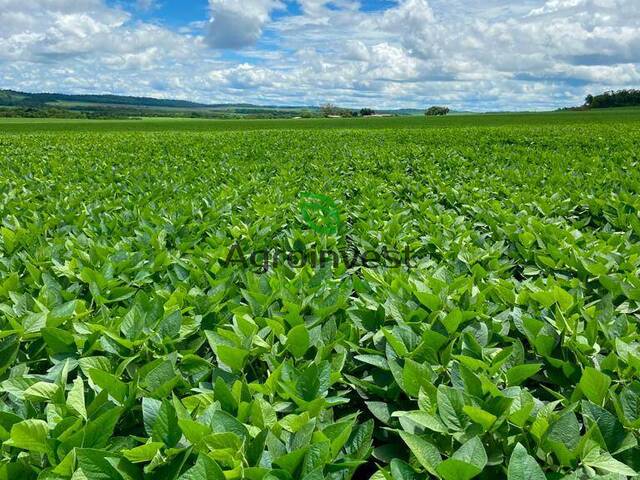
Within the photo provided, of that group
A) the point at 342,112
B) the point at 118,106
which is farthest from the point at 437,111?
the point at 118,106

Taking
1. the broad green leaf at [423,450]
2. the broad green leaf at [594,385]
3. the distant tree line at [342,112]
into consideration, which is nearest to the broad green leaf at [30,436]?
the broad green leaf at [423,450]

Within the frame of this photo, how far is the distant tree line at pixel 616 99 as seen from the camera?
4045 inches

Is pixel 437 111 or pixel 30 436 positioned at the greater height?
pixel 437 111

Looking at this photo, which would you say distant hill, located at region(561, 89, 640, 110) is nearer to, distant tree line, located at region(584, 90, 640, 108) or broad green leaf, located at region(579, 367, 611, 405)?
distant tree line, located at region(584, 90, 640, 108)

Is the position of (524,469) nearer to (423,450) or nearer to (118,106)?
(423,450)

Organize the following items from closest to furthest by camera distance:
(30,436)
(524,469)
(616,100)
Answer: (524,469) < (30,436) < (616,100)

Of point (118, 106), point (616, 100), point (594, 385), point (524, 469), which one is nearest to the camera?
point (524, 469)

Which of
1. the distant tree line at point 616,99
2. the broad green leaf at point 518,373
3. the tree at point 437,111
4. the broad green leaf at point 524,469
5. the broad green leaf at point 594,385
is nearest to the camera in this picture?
the broad green leaf at point 524,469

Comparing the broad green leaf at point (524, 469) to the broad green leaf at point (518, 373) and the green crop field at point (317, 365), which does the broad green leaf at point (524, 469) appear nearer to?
the green crop field at point (317, 365)

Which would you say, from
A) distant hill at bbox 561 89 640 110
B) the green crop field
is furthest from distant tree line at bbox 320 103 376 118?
the green crop field

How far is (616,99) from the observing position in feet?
345

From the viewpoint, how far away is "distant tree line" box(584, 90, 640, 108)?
337ft

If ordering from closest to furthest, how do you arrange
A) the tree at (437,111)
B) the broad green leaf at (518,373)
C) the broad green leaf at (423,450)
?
1. the broad green leaf at (423,450)
2. the broad green leaf at (518,373)
3. the tree at (437,111)

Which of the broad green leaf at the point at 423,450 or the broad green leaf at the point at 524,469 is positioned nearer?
the broad green leaf at the point at 524,469
